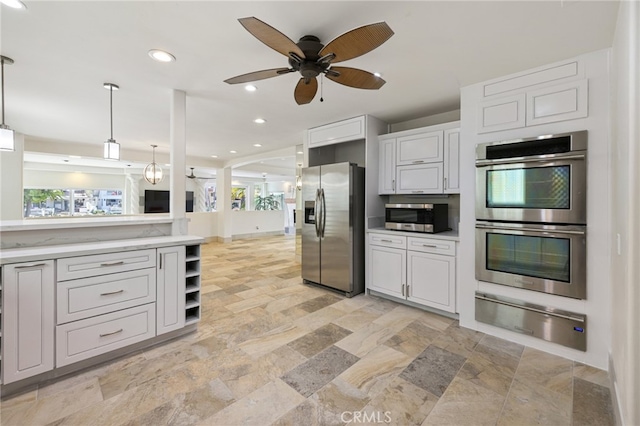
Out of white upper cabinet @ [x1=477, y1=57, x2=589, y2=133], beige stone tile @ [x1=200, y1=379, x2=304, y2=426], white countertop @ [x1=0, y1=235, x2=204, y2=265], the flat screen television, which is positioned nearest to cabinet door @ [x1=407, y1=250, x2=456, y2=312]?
white upper cabinet @ [x1=477, y1=57, x2=589, y2=133]

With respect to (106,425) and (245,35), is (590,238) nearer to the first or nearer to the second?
(245,35)

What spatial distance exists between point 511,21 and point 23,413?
4.00 m

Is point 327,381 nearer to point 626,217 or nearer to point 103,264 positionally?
point 103,264

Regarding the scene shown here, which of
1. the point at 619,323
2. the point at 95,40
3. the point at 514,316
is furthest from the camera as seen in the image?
the point at 514,316

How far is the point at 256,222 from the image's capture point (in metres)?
9.73

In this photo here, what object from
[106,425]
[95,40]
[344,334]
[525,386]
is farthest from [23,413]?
[525,386]

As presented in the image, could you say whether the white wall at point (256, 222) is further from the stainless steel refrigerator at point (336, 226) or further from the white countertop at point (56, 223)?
the white countertop at point (56, 223)

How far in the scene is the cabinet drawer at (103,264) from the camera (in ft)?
6.62

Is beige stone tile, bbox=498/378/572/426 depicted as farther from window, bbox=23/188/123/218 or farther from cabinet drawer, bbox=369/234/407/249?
window, bbox=23/188/123/218

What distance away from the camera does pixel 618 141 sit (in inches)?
70.9

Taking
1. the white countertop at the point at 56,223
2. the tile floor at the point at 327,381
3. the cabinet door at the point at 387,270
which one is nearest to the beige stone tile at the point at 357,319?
the tile floor at the point at 327,381

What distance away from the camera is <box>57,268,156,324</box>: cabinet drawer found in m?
2.02

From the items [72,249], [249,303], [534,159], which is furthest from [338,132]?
[72,249]

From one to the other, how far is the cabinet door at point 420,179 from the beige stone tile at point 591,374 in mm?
2009
